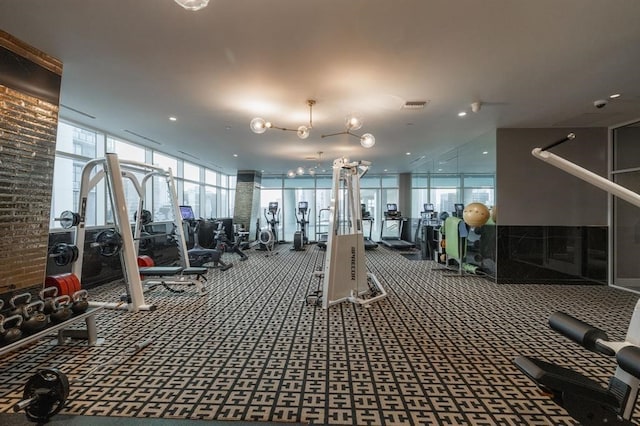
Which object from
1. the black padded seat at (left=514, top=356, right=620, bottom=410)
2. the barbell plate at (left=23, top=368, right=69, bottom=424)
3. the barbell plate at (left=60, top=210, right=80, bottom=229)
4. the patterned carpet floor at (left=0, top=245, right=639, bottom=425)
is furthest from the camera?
the barbell plate at (left=60, top=210, right=80, bottom=229)

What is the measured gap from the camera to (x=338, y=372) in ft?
8.56

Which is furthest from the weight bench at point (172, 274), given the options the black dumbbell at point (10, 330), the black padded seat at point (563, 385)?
the black padded seat at point (563, 385)

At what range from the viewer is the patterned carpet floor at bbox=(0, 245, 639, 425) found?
214 cm

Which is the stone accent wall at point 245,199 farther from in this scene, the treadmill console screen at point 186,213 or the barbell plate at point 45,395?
the barbell plate at point 45,395

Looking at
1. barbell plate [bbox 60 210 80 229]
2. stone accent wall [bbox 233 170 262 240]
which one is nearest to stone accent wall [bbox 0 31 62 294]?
barbell plate [bbox 60 210 80 229]

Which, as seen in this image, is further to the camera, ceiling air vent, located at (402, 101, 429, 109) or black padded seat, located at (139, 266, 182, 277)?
black padded seat, located at (139, 266, 182, 277)

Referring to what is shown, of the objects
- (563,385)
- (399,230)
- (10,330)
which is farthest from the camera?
(399,230)

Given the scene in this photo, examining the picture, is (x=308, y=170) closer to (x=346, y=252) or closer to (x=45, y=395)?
(x=346, y=252)

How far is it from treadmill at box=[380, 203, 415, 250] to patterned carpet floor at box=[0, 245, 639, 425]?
19.6 feet

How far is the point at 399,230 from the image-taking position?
13062mm

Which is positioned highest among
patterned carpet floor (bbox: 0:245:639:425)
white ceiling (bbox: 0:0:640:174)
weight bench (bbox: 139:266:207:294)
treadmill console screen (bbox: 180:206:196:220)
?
white ceiling (bbox: 0:0:640:174)

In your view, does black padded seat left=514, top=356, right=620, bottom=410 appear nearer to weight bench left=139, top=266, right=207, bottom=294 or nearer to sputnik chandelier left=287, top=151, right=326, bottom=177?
weight bench left=139, top=266, right=207, bottom=294

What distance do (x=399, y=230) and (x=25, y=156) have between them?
1196 cm

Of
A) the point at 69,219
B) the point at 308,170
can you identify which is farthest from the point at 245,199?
the point at 69,219
